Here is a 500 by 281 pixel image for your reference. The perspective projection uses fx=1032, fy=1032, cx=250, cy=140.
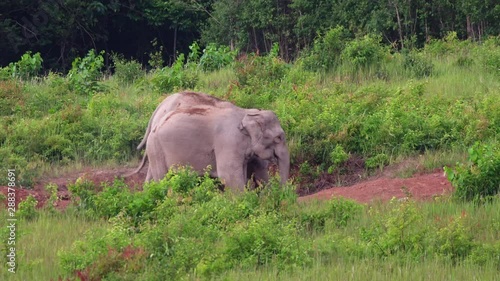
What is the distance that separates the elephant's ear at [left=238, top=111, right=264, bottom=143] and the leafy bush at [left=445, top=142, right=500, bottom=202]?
2083mm

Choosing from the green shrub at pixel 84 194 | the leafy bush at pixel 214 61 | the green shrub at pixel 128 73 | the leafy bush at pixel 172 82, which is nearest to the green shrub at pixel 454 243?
the green shrub at pixel 84 194

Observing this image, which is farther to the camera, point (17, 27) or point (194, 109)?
point (17, 27)

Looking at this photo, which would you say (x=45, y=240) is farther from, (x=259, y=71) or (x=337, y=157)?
(x=259, y=71)

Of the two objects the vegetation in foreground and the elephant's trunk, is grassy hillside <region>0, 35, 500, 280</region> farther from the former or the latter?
the elephant's trunk

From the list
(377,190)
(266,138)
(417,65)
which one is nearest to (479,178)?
(377,190)

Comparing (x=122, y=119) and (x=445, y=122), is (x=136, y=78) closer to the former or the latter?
(x=122, y=119)

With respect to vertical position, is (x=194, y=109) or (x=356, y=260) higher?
(x=194, y=109)

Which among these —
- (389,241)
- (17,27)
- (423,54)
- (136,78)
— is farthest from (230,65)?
(17,27)

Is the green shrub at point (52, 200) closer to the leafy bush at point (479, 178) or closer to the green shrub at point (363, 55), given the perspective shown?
the leafy bush at point (479, 178)

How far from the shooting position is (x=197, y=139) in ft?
37.6

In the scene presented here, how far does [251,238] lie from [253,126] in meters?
3.08

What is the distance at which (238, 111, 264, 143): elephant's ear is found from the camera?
11.2 metres

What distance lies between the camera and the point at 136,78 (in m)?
18.5

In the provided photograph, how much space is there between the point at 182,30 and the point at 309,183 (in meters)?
20.6
